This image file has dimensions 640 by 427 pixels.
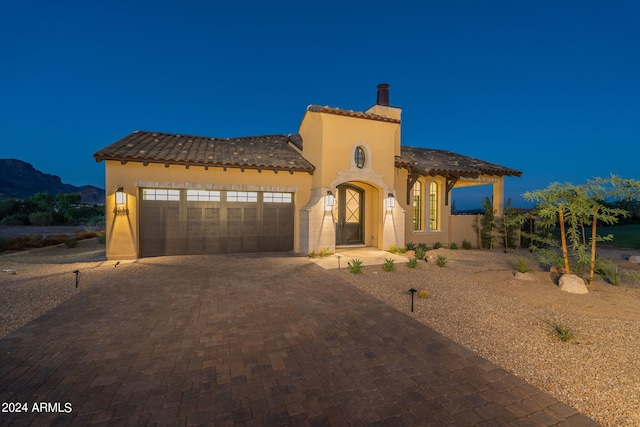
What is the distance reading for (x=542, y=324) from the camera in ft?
14.7

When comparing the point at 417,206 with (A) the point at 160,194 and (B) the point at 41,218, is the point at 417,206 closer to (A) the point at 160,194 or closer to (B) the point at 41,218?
(A) the point at 160,194

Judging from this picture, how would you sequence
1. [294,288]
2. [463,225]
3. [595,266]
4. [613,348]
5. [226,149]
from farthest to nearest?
[463,225] < [226,149] < [595,266] < [294,288] < [613,348]

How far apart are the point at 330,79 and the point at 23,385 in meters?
71.5

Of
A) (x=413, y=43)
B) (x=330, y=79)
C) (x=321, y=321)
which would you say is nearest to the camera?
(x=321, y=321)

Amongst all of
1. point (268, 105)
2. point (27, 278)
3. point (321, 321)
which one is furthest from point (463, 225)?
point (268, 105)

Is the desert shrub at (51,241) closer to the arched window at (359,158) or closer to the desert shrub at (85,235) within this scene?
the desert shrub at (85,235)

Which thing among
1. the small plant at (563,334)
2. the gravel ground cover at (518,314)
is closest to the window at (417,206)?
the gravel ground cover at (518,314)

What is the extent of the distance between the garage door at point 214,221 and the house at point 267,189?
0.04 m

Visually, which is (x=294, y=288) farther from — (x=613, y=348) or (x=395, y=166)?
(x=395, y=166)

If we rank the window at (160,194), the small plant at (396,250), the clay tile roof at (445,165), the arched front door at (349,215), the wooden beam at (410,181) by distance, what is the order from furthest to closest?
the wooden beam at (410,181)
the arched front door at (349,215)
the clay tile roof at (445,165)
the small plant at (396,250)
the window at (160,194)

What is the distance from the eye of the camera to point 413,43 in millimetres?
37406

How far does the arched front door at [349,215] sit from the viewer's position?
12.6 meters

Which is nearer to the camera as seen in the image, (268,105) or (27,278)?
(27,278)

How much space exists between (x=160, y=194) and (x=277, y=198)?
4486mm
